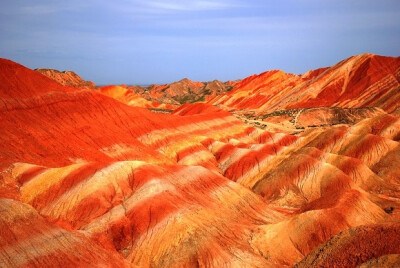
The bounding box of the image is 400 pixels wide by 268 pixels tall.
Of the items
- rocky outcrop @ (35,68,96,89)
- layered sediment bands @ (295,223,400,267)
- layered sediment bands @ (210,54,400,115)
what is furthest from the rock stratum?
rocky outcrop @ (35,68,96,89)

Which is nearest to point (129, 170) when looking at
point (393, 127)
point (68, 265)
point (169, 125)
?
point (68, 265)

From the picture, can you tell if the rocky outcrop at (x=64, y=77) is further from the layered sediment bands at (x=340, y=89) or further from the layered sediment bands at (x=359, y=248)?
the layered sediment bands at (x=359, y=248)

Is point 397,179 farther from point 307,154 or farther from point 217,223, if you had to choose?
point 217,223

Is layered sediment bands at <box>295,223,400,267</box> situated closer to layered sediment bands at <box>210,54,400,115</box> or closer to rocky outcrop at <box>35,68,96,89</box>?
layered sediment bands at <box>210,54,400,115</box>

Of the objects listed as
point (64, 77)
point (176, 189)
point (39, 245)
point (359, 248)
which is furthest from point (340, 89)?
point (39, 245)

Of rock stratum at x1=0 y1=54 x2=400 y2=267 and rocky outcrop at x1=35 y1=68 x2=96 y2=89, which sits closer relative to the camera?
rock stratum at x1=0 y1=54 x2=400 y2=267

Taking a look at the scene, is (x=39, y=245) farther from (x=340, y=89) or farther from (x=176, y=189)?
(x=340, y=89)

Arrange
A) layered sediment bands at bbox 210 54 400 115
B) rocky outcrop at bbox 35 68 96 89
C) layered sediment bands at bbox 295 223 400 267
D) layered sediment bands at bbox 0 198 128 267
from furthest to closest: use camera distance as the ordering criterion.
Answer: rocky outcrop at bbox 35 68 96 89 → layered sediment bands at bbox 210 54 400 115 → layered sediment bands at bbox 0 198 128 267 → layered sediment bands at bbox 295 223 400 267

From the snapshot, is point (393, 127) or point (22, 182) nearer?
point (22, 182)
